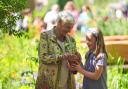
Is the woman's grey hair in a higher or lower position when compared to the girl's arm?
higher

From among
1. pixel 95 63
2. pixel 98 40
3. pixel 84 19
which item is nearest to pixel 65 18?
pixel 98 40

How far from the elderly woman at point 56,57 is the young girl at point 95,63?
17cm

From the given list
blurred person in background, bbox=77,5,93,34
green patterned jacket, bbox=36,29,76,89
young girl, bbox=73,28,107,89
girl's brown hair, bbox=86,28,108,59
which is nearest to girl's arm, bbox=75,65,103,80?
young girl, bbox=73,28,107,89

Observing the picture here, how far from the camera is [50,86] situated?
6.45 m

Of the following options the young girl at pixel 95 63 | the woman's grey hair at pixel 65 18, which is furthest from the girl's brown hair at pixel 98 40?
the woman's grey hair at pixel 65 18

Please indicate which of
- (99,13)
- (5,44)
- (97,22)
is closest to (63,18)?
(5,44)

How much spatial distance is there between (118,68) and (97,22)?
754cm

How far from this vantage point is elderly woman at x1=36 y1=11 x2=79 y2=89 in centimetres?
632

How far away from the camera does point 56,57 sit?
632cm

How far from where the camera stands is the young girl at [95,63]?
6.59 metres

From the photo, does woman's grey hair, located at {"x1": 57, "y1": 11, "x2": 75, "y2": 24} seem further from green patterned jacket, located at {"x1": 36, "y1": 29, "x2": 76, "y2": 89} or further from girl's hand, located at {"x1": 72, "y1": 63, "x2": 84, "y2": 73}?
A: girl's hand, located at {"x1": 72, "y1": 63, "x2": 84, "y2": 73}

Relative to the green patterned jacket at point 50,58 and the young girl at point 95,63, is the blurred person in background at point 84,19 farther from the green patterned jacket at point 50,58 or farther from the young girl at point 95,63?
the green patterned jacket at point 50,58

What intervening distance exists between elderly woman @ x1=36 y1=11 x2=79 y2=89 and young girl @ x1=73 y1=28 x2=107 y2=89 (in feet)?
0.54

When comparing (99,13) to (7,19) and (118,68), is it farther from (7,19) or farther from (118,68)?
(7,19)
